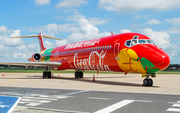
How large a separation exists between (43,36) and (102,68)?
2194 centimetres

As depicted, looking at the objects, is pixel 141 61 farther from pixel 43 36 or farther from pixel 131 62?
pixel 43 36

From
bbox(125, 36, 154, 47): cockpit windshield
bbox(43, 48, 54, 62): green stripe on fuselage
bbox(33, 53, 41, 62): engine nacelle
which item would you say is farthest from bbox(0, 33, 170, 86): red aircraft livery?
bbox(33, 53, 41, 62): engine nacelle

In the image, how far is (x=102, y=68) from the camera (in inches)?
752

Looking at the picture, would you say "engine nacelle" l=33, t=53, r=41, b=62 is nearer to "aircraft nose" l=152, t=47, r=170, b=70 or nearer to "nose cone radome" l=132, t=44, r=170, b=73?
"nose cone radome" l=132, t=44, r=170, b=73

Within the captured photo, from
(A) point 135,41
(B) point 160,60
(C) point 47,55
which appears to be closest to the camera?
(B) point 160,60

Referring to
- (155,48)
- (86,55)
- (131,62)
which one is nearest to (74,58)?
(86,55)

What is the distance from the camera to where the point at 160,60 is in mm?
13719

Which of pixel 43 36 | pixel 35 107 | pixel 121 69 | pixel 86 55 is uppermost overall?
pixel 43 36

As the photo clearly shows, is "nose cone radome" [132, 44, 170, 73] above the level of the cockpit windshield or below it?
below

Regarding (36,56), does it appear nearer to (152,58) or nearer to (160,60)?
(152,58)

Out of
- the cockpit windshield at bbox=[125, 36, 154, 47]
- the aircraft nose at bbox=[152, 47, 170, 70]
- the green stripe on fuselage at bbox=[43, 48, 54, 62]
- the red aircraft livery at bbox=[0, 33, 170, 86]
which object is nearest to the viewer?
the aircraft nose at bbox=[152, 47, 170, 70]

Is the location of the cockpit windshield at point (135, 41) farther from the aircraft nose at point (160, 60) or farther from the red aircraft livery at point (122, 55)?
the aircraft nose at point (160, 60)

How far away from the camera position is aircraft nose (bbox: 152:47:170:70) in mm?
13734

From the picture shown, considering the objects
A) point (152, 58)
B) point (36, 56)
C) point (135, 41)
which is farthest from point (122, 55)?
point (36, 56)
